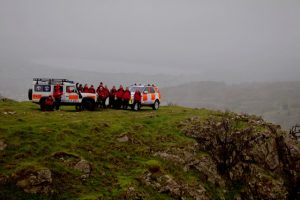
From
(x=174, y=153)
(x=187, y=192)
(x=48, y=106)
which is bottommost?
(x=187, y=192)

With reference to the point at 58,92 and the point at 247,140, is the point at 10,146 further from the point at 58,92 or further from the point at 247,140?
the point at 247,140

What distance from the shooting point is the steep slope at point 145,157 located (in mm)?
15531

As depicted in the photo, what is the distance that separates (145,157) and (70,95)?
1062 cm

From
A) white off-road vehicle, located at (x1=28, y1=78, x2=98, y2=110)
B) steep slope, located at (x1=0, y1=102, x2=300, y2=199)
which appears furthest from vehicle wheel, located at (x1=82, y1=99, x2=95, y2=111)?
steep slope, located at (x1=0, y1=102, x2=300, y2=199)

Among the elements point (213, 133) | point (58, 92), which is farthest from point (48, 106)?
point (213, 133)

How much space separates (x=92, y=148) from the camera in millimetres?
18594

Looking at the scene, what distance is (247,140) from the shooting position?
23812 millimetres

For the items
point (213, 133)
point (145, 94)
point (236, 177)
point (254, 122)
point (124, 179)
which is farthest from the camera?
point (145, 94)

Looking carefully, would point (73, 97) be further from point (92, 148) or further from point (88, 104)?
point (92, 148)

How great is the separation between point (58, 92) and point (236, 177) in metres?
13.7

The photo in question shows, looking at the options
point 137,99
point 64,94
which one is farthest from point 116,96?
point 64,94

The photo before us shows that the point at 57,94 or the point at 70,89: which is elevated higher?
the point at 70,89

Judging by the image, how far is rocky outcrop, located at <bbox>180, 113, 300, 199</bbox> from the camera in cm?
2150

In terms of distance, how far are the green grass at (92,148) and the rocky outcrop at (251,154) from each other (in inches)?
64.0
